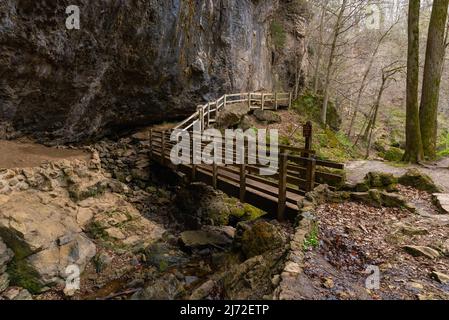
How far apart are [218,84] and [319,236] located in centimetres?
1450

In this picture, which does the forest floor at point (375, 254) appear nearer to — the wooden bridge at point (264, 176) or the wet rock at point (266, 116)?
the wooden bridge at point (264, 176)

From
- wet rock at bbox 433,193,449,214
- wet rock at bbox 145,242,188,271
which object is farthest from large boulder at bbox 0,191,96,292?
wet rock at bbox 433,193,449,214

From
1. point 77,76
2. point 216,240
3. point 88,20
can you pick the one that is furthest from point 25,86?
point 216,240

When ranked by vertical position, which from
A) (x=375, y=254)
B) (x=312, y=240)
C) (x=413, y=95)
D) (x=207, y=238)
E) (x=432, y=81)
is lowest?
(x=207, y=238)

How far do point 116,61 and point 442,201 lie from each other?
12.6m

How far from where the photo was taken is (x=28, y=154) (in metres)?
9.93

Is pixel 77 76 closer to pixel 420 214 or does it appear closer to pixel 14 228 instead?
pixel 14 228

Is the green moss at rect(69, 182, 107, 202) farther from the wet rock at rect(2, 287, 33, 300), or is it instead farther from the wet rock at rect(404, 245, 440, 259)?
the wet rock at rect(404, 245, 440, 259)

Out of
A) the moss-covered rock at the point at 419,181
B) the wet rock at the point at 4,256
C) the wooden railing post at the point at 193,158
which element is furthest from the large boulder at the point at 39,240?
the moss-covered rock at the point at 419,181

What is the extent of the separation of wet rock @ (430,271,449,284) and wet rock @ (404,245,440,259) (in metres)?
0.48

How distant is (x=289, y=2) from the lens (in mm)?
23594

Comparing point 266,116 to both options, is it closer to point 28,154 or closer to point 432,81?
point 432,81

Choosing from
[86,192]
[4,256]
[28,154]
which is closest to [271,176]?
[4,256]

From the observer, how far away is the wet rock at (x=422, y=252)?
406 cm
